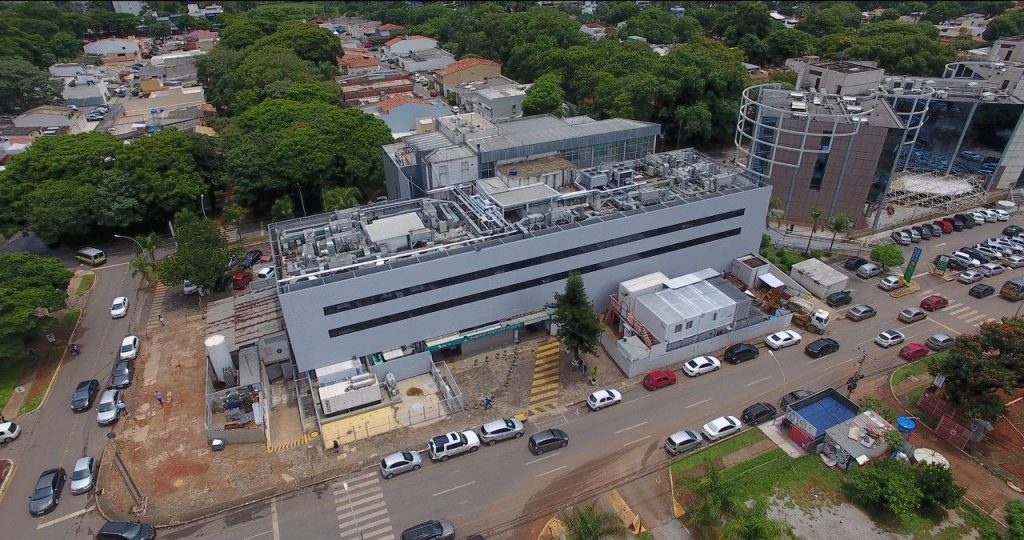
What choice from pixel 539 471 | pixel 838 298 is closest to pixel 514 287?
pixel 539 471

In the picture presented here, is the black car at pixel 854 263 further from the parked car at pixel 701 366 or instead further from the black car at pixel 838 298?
the parked car at pixel 701 366

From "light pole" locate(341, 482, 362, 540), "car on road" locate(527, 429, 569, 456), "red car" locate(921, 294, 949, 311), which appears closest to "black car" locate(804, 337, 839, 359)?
"red car" locate(921, 294, 949, 311)

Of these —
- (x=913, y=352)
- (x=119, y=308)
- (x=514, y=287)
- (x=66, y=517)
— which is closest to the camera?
(x=66, y=517)

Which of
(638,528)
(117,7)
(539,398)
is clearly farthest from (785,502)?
(117,7)

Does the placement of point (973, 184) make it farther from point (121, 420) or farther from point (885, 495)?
point (121, 420)

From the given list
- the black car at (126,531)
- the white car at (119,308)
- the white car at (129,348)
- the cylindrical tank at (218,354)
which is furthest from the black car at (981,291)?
the white car at (119,308)

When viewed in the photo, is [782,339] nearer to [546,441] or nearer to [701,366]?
[701,366]
